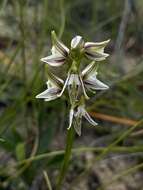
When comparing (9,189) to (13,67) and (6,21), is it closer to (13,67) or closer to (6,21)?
(13,67)

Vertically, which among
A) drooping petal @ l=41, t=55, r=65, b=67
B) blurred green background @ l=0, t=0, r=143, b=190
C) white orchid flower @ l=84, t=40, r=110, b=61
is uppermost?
white orchid flower @ l=84, t=40, r=110, b=61

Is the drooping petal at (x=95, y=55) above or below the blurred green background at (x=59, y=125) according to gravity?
above

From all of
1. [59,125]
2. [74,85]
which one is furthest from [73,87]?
[59,125]

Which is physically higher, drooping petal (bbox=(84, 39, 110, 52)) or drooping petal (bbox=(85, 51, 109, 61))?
drooping petal (bbox=(84, 39, 110, 52))

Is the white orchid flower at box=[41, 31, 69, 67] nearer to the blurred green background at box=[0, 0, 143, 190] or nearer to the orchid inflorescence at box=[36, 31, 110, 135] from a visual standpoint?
the orchid inflorescence at box=[36, 31, 110, 135]

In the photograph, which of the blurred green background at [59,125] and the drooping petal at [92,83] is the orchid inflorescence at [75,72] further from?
the blurred green background at [59,125]

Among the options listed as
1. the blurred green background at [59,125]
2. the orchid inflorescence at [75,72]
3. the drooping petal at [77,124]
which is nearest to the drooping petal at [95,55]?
the orchid inflorescence at [75,72]

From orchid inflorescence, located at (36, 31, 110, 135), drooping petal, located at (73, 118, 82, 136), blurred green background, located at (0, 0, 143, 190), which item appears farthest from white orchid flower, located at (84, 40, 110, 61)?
blurred green background, located at (0, 0, 143, 190)

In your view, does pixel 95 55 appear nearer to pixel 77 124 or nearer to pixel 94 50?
pixel 94 50
